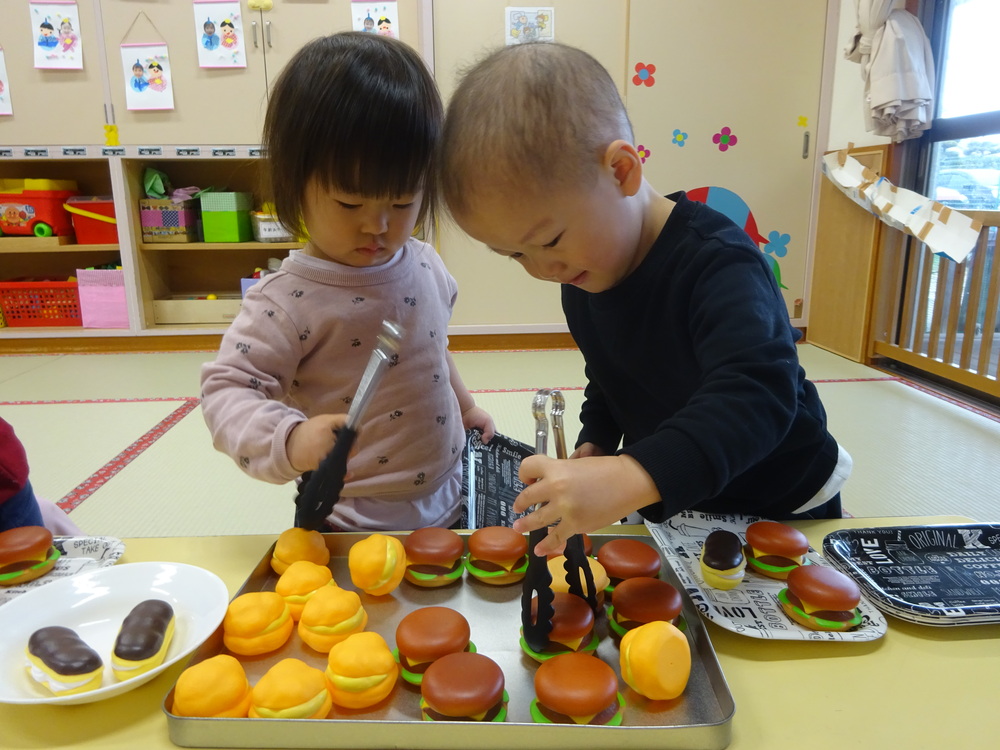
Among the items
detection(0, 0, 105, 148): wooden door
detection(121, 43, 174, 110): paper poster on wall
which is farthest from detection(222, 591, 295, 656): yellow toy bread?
detection(0, 0, 105, 148): wooden door

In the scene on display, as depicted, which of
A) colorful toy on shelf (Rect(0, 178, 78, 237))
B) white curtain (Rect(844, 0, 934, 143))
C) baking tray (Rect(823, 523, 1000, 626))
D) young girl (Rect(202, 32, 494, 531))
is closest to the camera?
baking tray (Rect(823, 523, 1000, 626))

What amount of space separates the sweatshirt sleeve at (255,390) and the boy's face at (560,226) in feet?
0.69

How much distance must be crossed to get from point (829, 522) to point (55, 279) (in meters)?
3.14

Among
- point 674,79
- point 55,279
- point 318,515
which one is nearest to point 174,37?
point 55,279

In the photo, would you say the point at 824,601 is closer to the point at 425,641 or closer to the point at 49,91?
the point at 425,641

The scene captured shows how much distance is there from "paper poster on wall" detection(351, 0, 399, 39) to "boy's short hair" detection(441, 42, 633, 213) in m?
2.19

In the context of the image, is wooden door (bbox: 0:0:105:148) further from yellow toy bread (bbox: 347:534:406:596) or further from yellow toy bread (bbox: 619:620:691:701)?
yellow toy bread (bbox: 619:620:691:701)

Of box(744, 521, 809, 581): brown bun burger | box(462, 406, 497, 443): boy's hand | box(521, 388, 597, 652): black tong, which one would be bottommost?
box(462, 406, 497, 443): boy's hand

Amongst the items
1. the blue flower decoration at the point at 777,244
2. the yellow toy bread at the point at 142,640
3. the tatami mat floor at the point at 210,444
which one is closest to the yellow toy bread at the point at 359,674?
the yellow toy bread at the point at 142,640

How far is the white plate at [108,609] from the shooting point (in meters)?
0.42

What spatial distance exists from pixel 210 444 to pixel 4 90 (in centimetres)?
171

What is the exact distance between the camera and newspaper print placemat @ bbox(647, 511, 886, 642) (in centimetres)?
45

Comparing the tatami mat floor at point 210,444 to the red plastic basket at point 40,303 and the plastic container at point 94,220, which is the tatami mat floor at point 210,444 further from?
the plastic container at point 94,220

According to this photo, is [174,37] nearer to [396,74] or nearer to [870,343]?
[396,74]
